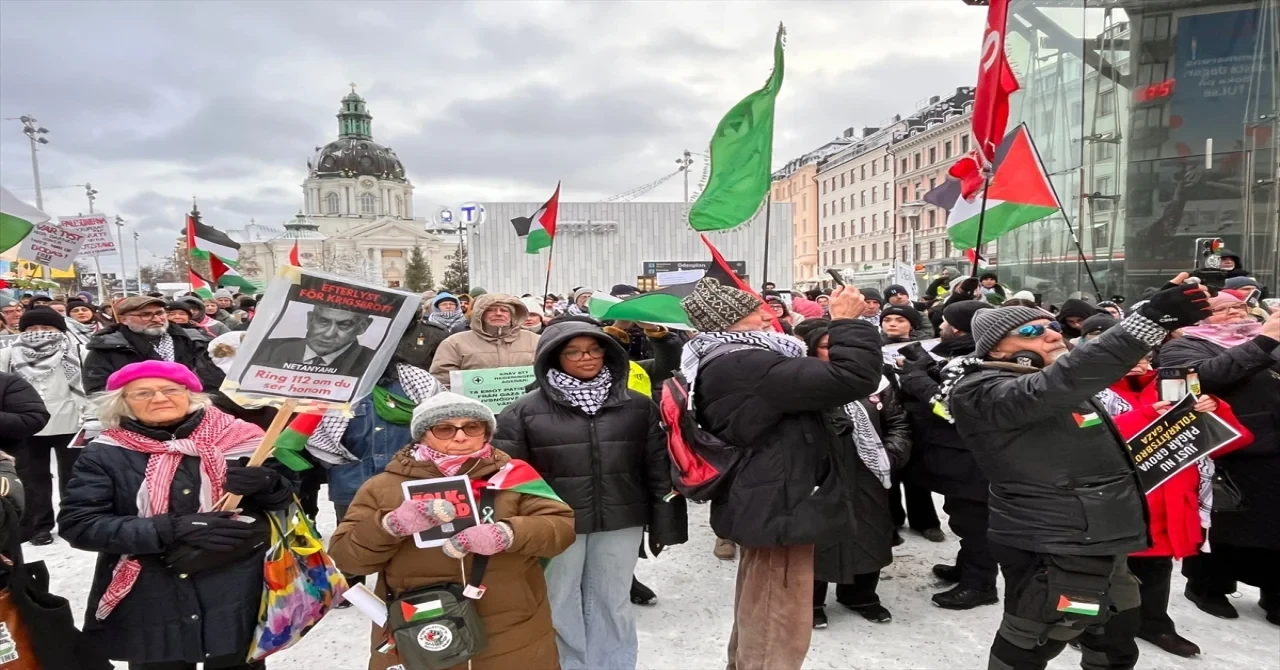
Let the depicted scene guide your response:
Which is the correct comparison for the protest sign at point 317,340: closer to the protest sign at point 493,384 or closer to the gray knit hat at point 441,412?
the gray knit hat at point 441,412

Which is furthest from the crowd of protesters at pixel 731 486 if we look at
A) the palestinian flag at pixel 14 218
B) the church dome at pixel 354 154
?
the church dome at pixel 354 154

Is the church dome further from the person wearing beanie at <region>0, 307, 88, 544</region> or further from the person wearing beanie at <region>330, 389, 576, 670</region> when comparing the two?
the person wearing beanie at <region>330, 389, 576, 670</region>

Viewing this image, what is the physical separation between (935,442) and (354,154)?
109 m

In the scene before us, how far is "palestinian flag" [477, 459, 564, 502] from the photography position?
8.33 ft

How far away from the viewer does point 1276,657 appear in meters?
3.48

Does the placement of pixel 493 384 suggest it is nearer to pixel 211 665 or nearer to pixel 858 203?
pixel 211 665

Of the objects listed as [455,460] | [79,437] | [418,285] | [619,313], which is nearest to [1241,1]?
[619,313]

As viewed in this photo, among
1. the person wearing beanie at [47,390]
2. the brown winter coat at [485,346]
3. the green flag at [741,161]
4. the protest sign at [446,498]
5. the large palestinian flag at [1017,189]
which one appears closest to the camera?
the protest sign at [446,498]

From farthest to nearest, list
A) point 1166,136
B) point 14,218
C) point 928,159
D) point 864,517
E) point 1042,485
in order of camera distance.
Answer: point 928,159, point 1166,136, point 864,517, point 14,218, point 1042,485

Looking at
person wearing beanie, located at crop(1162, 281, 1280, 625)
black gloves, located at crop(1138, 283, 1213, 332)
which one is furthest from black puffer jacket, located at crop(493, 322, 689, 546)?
person wearing beanie, located at crop(1162, 281, 1280, 625)

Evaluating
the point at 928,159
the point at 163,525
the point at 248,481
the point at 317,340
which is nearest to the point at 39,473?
the point at 163,525

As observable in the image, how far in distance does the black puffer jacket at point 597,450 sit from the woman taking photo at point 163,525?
1048mm

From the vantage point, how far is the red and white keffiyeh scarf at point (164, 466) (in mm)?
2393

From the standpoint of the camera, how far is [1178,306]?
2090 mm
